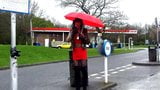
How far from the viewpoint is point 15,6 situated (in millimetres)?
7461

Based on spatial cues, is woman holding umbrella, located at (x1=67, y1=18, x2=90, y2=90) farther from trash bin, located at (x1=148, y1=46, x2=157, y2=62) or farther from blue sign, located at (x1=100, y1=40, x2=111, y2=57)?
trash bin, located at (x1=148, y1=46, x2=157, y2=62)

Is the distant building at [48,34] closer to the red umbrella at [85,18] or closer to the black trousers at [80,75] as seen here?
the red umbrella at [85,18]

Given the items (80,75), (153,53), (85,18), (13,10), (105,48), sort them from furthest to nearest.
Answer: (153,53) < (105,48) < (80,75) < (85,18) < (13,10)

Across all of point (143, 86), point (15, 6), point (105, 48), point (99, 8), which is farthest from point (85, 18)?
point (99, 8)

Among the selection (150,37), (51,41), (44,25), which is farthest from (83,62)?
(150,37)

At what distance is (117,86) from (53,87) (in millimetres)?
2223

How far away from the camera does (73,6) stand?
58.5m

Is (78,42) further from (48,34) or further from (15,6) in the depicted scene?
(48,34)

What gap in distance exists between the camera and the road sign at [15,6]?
7236 mm

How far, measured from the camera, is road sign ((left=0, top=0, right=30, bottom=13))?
23.7 ft

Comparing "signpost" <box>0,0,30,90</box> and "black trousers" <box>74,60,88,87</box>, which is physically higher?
"signpost" <box>0,0,30,90</box>

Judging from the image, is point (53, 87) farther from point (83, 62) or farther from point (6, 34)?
point (6, 34)

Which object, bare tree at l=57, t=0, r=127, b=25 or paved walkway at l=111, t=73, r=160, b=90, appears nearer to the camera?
paved walkway at l=111, t=73, r=160, b=90

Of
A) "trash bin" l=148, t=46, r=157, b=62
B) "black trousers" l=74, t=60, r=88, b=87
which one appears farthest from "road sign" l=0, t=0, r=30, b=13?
"trash bin" l=148, t=46, r=157, b=62
